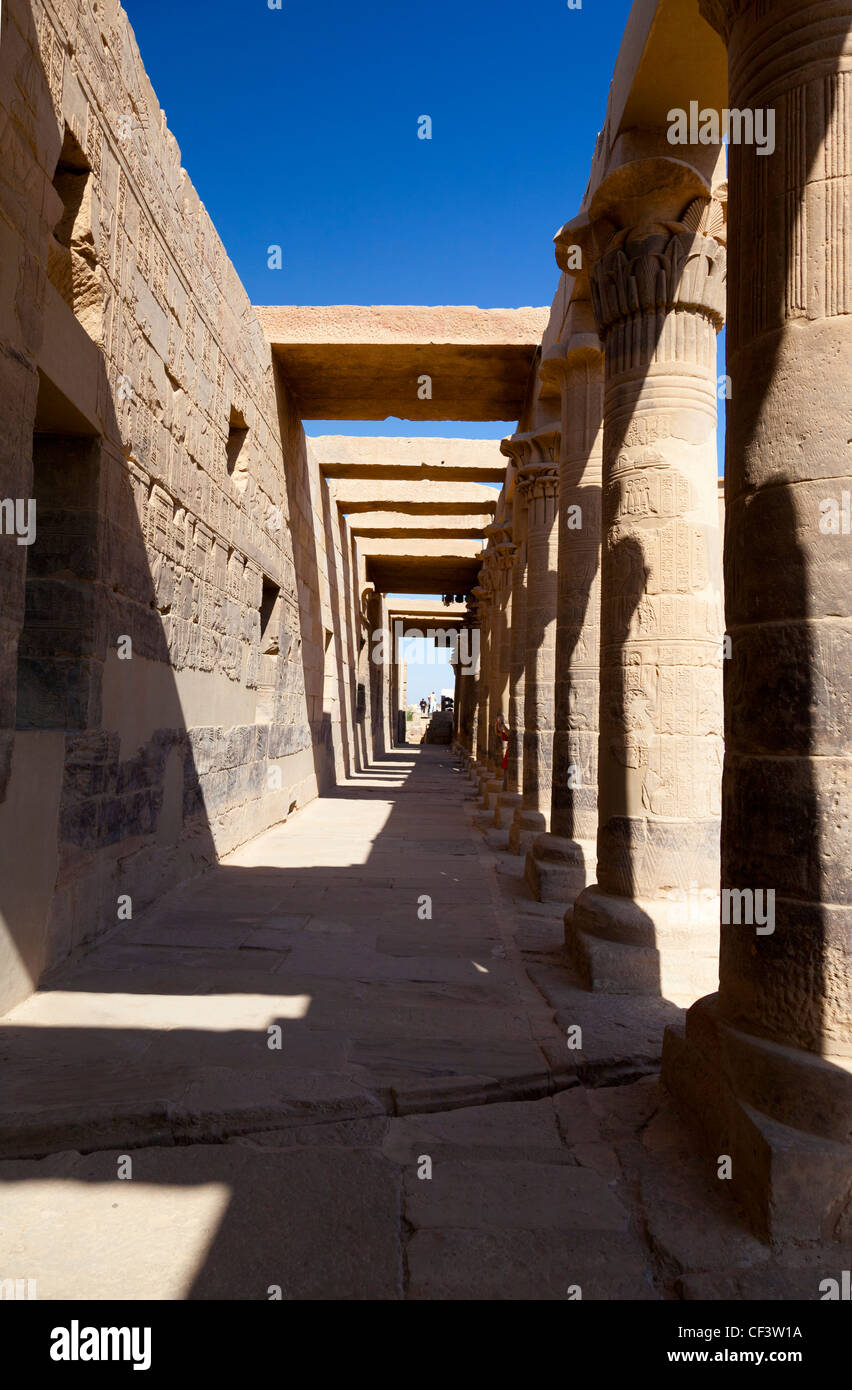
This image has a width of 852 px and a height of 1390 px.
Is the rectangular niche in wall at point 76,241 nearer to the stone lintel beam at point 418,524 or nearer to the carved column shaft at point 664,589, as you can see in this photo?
the carved column shaft at point 664,589

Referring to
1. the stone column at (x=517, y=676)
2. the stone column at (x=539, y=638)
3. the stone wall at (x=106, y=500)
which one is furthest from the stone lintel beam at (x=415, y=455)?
the stone wall at (x=106, y=500)

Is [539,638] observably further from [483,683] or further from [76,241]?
[483,683]

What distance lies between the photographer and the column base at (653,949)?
403 centimetres

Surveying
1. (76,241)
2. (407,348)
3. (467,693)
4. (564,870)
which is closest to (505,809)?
(564,870)

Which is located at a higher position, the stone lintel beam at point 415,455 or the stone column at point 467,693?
the stone lintel beam at point 415,455

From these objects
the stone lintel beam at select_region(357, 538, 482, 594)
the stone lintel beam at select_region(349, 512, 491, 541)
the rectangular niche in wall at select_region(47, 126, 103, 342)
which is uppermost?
the stone lintel beam at select_region(349, 512, 491, 541)

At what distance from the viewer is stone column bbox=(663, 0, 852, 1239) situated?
221 cm

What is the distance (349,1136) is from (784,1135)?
1291 millimetres

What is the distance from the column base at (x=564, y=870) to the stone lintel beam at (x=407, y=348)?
630 centimetres

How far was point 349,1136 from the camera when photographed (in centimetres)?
271

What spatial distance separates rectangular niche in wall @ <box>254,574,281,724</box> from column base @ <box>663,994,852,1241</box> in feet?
24.6

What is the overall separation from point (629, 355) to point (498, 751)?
9.36 meters

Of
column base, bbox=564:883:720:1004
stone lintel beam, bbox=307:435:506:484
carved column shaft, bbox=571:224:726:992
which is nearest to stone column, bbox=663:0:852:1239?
column base, bbox=564:883:720:1004

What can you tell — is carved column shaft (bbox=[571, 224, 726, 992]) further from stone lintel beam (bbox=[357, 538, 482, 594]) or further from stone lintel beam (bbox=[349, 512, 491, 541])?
stone lintel beam (bbox=[349, 512, 491, 541])
